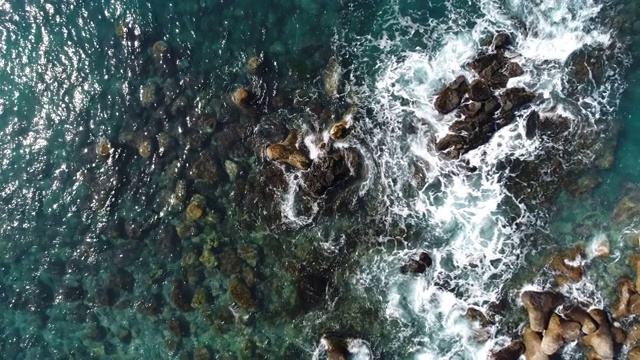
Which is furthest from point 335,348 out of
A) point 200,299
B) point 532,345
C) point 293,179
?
point 532,345

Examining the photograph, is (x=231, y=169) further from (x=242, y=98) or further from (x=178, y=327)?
(x=178, y=327)

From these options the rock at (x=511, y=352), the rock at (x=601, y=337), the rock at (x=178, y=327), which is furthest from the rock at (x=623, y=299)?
the rock at (x=178, y=327)

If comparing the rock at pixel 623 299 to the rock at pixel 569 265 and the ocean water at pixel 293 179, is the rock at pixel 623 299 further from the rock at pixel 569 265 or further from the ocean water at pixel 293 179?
the rock at pixel 569 265

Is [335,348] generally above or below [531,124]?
below

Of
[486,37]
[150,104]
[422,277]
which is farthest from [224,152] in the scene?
[486,37]

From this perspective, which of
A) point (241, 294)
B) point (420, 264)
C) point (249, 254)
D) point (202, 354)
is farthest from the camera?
point (202, 354)

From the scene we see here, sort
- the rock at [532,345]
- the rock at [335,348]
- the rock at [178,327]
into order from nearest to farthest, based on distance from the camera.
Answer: the rock at [532,345] → the rock at [335,348] → the rock at [178,327]
